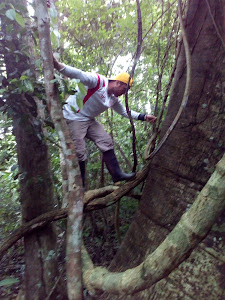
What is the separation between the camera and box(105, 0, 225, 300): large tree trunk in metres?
1.71

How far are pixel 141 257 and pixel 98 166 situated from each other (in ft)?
6.63

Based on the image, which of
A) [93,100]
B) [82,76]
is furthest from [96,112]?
[82,76]

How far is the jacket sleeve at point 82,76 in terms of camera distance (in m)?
2.04

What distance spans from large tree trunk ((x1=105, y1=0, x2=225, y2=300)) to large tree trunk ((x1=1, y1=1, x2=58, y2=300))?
0.93 metres

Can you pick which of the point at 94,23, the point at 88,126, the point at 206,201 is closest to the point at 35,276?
the point at 88,126

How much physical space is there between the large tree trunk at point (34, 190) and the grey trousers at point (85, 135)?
0.35m

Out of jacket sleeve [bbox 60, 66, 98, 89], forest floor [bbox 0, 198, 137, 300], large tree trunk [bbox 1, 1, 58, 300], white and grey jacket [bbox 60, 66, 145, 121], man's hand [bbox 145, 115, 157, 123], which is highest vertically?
jacket sleeve [bbox 60, 66, 98, 89]

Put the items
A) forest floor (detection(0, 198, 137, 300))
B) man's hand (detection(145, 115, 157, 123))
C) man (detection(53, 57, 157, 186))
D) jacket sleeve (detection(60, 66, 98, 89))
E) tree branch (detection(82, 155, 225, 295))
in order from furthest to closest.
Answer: forest floor (detection(0, 198, 137, 300)), man's hand (detection(145, 115, 157, 123)), man (detection(53, 57, 157, 186)), jacket sleeve (detection(60, 66, 98, 89)), tree branch (detection(82, 155, 225, 295))

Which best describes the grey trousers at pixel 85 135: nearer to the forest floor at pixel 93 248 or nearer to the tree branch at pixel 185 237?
the forest floor at pixel 93 248

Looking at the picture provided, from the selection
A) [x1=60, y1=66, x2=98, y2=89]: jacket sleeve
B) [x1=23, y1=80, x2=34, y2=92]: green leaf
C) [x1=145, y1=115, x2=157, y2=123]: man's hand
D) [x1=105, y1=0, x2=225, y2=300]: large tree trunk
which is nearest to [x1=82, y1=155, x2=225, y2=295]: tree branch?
[x1=105, y1=0, x2=225, y2=300]: large tree trunk

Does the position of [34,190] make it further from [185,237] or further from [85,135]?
[185,237]

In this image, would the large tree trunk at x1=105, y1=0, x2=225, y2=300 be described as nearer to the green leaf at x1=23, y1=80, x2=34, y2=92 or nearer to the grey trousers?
the grey trousers

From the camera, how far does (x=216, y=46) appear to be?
2.05 metres

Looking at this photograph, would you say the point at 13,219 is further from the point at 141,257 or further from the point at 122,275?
the point at 122,275
